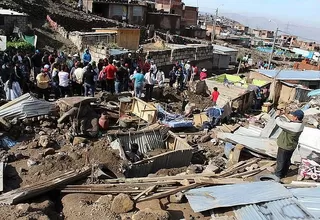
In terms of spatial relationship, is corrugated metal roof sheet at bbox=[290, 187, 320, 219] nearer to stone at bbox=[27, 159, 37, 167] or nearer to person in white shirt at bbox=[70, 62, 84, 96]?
stone at bbox=[27, 159, 37, 167]

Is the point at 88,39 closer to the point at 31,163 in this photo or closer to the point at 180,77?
the point at 180,77

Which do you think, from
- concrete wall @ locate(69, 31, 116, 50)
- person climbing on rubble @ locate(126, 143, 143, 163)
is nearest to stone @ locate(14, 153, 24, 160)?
person climbing on rubble @ locate(126, 143, 143, 163)

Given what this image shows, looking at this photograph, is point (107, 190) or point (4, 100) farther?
point (4, 100)

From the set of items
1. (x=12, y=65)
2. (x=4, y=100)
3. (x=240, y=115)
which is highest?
(x=12, y=65)

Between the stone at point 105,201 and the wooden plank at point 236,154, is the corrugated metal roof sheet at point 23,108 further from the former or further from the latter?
the wooden plank at point 236,154

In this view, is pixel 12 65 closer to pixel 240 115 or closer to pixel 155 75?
pixel 155 75

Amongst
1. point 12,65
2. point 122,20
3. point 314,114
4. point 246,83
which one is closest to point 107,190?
point 12,65

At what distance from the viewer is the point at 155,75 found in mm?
15000

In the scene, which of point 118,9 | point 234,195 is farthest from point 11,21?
point 234,195

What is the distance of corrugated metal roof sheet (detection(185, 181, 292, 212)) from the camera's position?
550 centimetres

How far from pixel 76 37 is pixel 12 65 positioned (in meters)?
10.8

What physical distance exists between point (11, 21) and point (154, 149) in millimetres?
→ 15351

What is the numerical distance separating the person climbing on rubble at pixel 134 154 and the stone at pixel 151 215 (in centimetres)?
305

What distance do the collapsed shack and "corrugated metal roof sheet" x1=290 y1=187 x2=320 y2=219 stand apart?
3.65 meters
